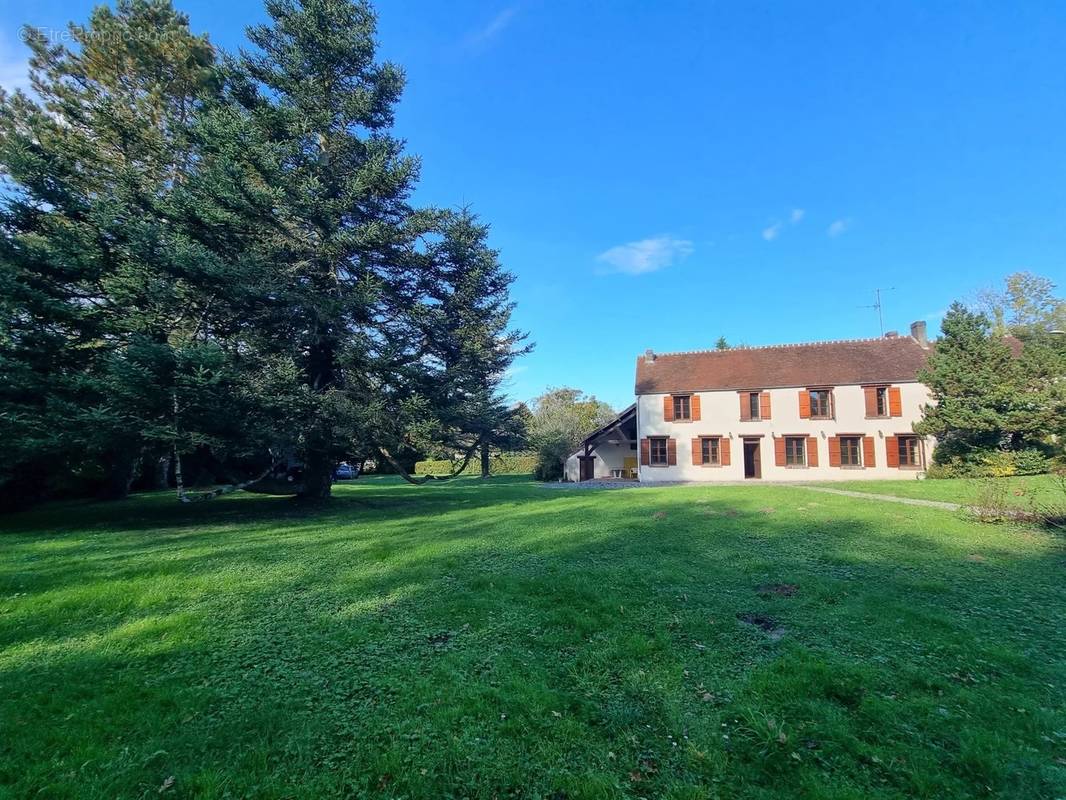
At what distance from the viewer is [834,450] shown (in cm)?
2419

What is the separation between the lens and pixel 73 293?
34.6ft

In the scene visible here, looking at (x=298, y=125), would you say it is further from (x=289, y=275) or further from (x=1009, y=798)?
(x=1009, y=798)

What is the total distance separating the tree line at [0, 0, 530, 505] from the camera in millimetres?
9773

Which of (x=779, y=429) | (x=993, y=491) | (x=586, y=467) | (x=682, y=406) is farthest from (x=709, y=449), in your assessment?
(x=993, y=491)

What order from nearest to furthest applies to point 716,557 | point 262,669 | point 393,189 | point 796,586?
1. point 262,669
2. point 796,586
3. point 716,557
4. point 393,189

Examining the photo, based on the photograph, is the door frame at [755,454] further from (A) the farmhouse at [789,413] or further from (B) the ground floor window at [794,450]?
(B) the ground floor window at [794,450]

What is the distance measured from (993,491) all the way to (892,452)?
16072 millimetres

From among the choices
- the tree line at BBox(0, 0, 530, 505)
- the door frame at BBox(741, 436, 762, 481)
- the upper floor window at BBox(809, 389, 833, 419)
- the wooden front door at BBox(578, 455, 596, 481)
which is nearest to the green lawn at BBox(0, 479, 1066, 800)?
the tree line at BBox(0, 0, 530, 505)

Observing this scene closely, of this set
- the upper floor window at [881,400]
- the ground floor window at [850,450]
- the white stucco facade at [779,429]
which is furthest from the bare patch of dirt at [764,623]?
the upper floor window at [881,400]

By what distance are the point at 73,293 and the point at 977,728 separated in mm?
15554

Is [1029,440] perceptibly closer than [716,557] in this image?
No

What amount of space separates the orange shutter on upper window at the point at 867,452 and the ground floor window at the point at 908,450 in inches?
47.5

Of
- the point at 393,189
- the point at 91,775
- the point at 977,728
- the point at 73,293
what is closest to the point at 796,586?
the point at 977,728

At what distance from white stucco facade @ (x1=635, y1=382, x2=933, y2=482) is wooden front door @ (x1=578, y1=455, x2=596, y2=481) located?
384 cm
